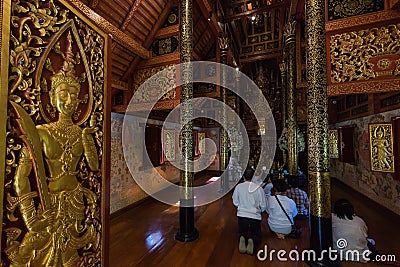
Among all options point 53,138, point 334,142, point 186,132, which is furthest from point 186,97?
point 334,142

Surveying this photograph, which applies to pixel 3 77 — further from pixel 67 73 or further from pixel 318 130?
pixel 318 130

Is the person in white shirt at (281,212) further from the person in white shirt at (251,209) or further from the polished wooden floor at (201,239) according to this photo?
the person in white shirt at (251,209)

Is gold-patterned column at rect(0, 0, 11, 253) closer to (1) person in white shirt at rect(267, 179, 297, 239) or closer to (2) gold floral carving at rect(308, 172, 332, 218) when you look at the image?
(2) gold floral carving at rect(308, 172, 332, 218)

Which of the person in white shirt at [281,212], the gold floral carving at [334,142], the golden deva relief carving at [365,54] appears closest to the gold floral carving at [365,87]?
the golden deva relief carving at [365,54]

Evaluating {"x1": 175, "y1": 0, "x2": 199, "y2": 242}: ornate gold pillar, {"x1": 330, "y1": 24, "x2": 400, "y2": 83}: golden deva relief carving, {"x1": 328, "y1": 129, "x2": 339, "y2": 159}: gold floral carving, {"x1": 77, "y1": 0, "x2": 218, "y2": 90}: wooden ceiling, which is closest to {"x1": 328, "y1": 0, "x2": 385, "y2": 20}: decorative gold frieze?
{"x1": 330, "y1": 24, "x2": 400, "y2": 83}: golden deva relief carving

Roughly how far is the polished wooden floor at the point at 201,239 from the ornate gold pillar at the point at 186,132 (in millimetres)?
318

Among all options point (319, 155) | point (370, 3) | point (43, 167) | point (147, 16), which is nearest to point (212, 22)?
point (147, 16)

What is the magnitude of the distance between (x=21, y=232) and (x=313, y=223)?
109 inches

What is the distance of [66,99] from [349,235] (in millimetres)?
3294

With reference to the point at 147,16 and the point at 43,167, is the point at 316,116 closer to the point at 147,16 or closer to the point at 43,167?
the point at 43,167

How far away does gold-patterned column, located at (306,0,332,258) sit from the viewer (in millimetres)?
2375

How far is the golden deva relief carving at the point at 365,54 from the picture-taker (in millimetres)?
2402

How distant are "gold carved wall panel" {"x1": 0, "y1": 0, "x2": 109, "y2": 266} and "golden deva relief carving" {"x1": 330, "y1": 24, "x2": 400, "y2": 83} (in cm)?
285

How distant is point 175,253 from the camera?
110 inches
